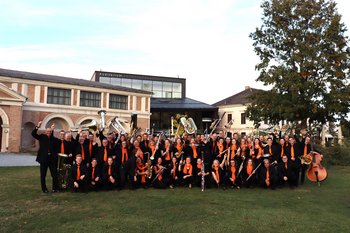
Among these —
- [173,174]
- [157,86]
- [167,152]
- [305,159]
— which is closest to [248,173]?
[305,159]

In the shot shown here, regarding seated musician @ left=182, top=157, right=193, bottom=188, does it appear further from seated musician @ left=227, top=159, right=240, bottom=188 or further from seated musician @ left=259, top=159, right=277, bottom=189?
seated musician @ left=259, top=159, right=277, bottom=189

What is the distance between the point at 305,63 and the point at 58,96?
22.1m

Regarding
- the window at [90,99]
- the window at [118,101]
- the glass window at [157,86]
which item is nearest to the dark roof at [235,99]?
the glass window at [157,86]

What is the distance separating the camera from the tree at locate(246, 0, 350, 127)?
68.4 ft

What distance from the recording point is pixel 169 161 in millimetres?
10906

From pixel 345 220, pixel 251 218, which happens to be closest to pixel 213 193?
pixel 251 218

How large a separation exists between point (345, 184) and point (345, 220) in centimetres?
552

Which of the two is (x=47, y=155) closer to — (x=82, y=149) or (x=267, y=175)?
(x=82, y=149)

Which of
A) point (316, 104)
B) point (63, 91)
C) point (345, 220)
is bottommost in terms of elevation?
point (345, 220)

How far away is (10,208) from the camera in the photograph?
Result: 752 cm

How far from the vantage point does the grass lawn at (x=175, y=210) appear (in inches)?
250

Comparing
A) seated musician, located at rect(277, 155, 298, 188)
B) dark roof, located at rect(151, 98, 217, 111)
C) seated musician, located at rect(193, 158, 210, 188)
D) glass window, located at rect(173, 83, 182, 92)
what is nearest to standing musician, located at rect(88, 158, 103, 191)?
seated musician, located at rect(193, 158, 210, 188)

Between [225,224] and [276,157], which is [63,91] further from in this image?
[225,224]

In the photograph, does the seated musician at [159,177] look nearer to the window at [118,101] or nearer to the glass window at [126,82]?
the window at [118,101]
